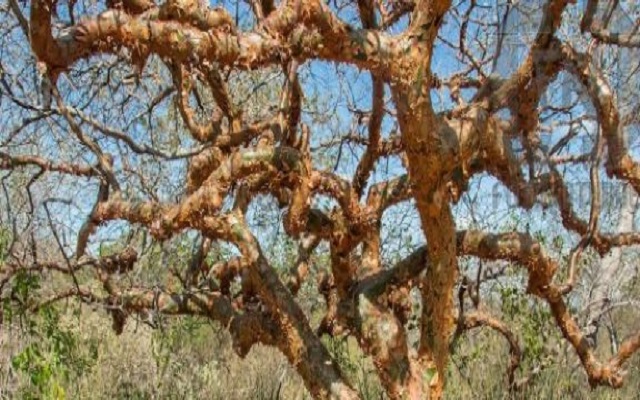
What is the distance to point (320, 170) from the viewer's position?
4.29m

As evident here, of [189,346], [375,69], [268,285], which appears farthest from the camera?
[189,346]

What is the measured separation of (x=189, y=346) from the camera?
28.8ft

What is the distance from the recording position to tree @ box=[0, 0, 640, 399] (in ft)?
9.45

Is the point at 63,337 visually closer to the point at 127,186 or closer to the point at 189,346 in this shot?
the point at 127,186

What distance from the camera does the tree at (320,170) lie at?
2.88 meters

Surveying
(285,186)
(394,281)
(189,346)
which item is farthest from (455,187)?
(189,346)

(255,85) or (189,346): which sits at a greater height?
(255,85)

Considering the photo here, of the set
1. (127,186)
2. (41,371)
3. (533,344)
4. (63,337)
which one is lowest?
(41,371)

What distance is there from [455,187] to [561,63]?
0.74 m

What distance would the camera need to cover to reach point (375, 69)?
300 cm

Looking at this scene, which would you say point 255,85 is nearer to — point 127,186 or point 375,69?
point 127,186

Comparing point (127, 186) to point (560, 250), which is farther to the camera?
point (560, 250)

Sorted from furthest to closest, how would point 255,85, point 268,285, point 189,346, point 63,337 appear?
point 189,346 < point 255,85 < point 63,337 < point 268,285

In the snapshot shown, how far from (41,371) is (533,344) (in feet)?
12.3
